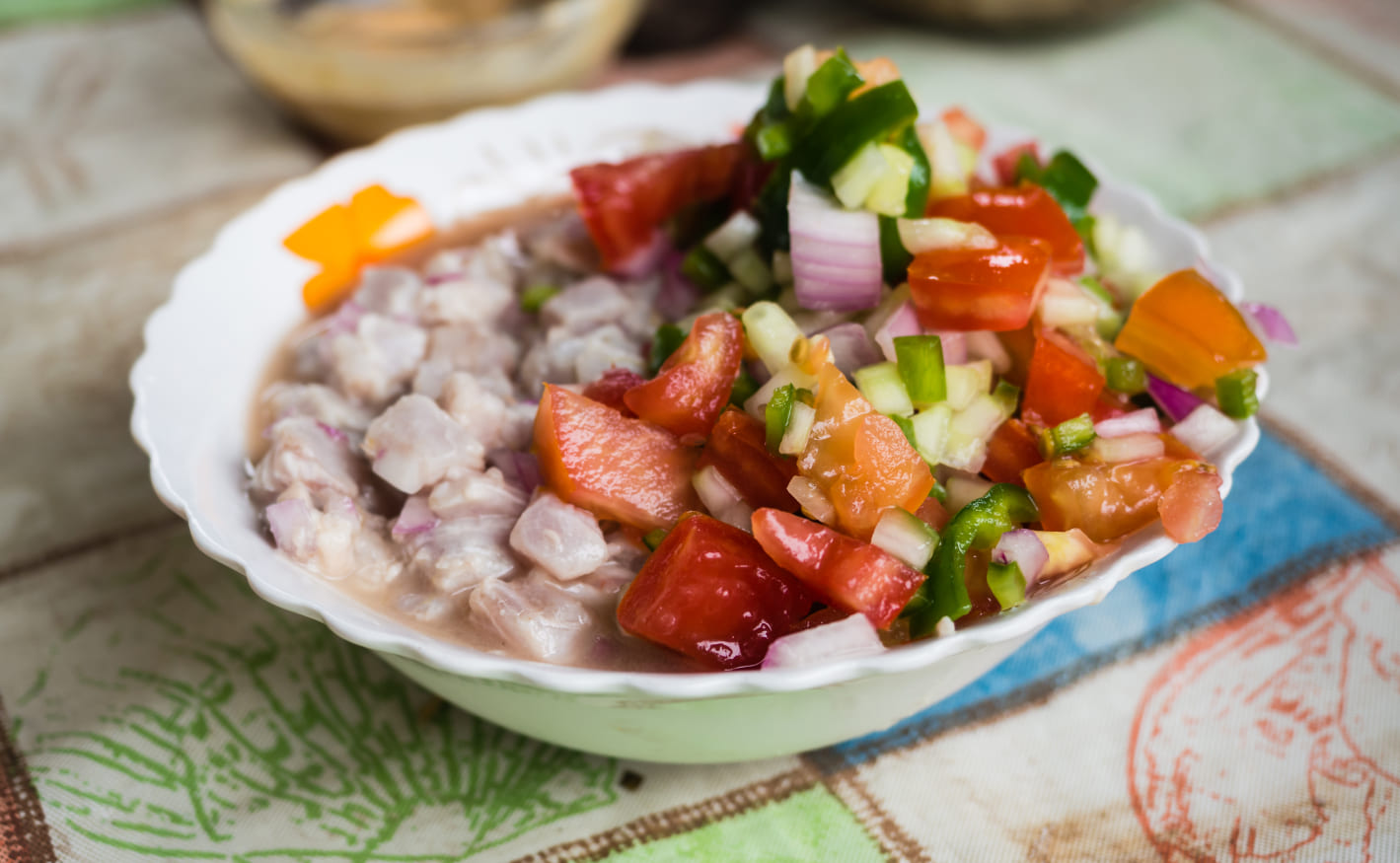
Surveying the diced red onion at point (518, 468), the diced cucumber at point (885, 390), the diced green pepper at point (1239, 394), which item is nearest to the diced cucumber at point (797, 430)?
the diced cucumber at point (885, 390)

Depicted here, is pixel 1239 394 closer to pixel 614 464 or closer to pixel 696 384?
pixel 696 384

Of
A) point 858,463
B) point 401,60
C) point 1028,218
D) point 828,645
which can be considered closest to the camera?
point 828,645

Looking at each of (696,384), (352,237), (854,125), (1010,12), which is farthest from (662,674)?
(1010,12)

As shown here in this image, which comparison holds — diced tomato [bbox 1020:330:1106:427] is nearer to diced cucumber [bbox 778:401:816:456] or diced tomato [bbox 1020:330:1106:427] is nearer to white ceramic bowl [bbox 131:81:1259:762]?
white ceramic bowl [bbox 131:81:1259:762]

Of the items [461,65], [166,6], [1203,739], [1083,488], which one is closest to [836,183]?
[1083,488]

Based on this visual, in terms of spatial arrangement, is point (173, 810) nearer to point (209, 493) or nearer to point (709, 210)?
point (209, 493)

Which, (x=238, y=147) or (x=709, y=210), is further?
(x=238, y=147)

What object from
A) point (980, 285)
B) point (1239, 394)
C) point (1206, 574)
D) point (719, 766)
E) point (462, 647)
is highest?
point (980, 285)
